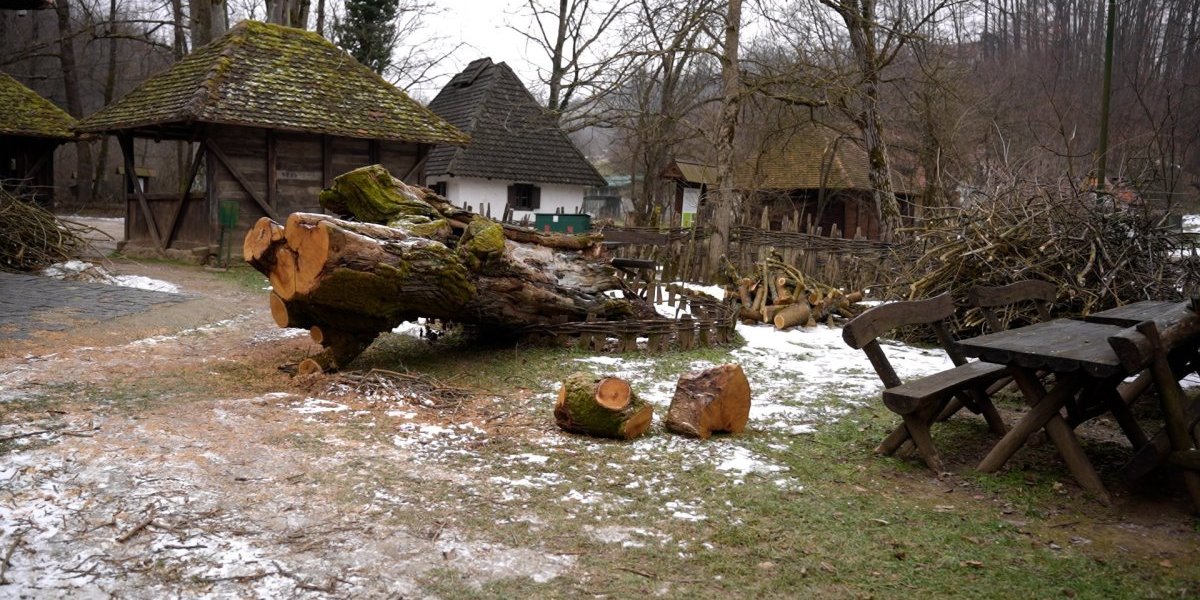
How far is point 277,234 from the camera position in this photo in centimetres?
620

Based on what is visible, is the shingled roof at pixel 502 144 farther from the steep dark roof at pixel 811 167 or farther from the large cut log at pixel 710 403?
the large cut log at pixel 710 403

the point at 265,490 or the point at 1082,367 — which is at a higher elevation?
the point at 1082,367

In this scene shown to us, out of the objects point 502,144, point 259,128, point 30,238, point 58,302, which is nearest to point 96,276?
point 30,238

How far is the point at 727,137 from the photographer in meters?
14.9

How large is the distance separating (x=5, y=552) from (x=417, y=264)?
3.64m

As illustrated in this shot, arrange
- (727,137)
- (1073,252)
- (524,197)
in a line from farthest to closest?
(524,197), (727,137), (1073,252)

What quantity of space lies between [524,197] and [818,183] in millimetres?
9200

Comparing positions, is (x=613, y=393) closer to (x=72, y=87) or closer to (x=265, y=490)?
(x=265, y=490)

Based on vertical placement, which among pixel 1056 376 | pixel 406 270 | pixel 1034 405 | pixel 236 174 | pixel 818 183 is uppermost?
pixel 818 183

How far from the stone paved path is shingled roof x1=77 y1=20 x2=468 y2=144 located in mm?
4331

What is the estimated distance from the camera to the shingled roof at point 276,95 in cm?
1455

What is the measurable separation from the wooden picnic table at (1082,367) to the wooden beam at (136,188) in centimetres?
1566

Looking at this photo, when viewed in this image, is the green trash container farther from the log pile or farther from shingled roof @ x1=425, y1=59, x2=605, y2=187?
the log pile

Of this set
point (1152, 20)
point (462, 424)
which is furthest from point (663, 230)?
point (1152, 20)
